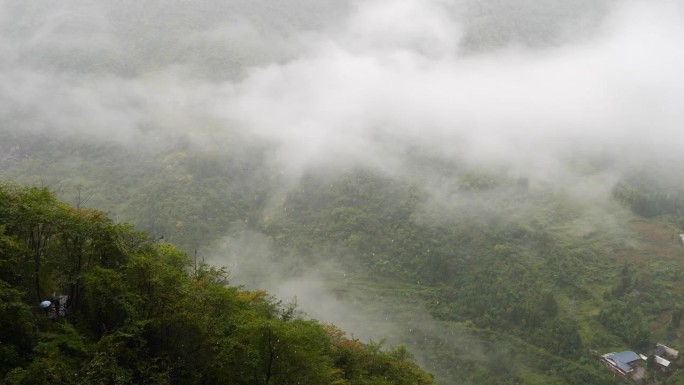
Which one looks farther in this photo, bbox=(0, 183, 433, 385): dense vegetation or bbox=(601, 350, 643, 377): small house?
bbox=(601, 350, 643, 377): small house

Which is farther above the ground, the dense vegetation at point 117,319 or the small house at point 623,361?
the small house at point 623,361

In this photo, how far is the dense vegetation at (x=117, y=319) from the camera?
39406 millimetres

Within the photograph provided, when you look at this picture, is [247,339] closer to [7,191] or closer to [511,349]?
[7,191]

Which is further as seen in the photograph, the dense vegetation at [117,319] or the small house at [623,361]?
the small house at [623,361]

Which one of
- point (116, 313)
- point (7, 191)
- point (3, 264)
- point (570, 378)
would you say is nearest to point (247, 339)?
point (116, 313)

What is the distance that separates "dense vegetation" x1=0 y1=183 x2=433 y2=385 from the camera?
1551 inches

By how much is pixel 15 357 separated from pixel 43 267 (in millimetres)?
13105

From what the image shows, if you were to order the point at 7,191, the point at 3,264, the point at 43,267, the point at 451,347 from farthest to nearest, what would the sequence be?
the point at 451,347 → the point at 7,191 → the point at 43,267 → the point at 3,264

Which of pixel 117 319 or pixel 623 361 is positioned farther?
pixel 623 361

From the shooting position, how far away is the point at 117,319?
45844mm

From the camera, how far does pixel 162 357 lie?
44.4m

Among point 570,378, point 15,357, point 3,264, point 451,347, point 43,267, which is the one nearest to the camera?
point 15,357

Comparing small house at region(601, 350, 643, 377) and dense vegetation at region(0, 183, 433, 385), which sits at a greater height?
small house at region(601, 350, 643, 377)

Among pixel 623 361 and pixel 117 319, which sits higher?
pixel 623 361
